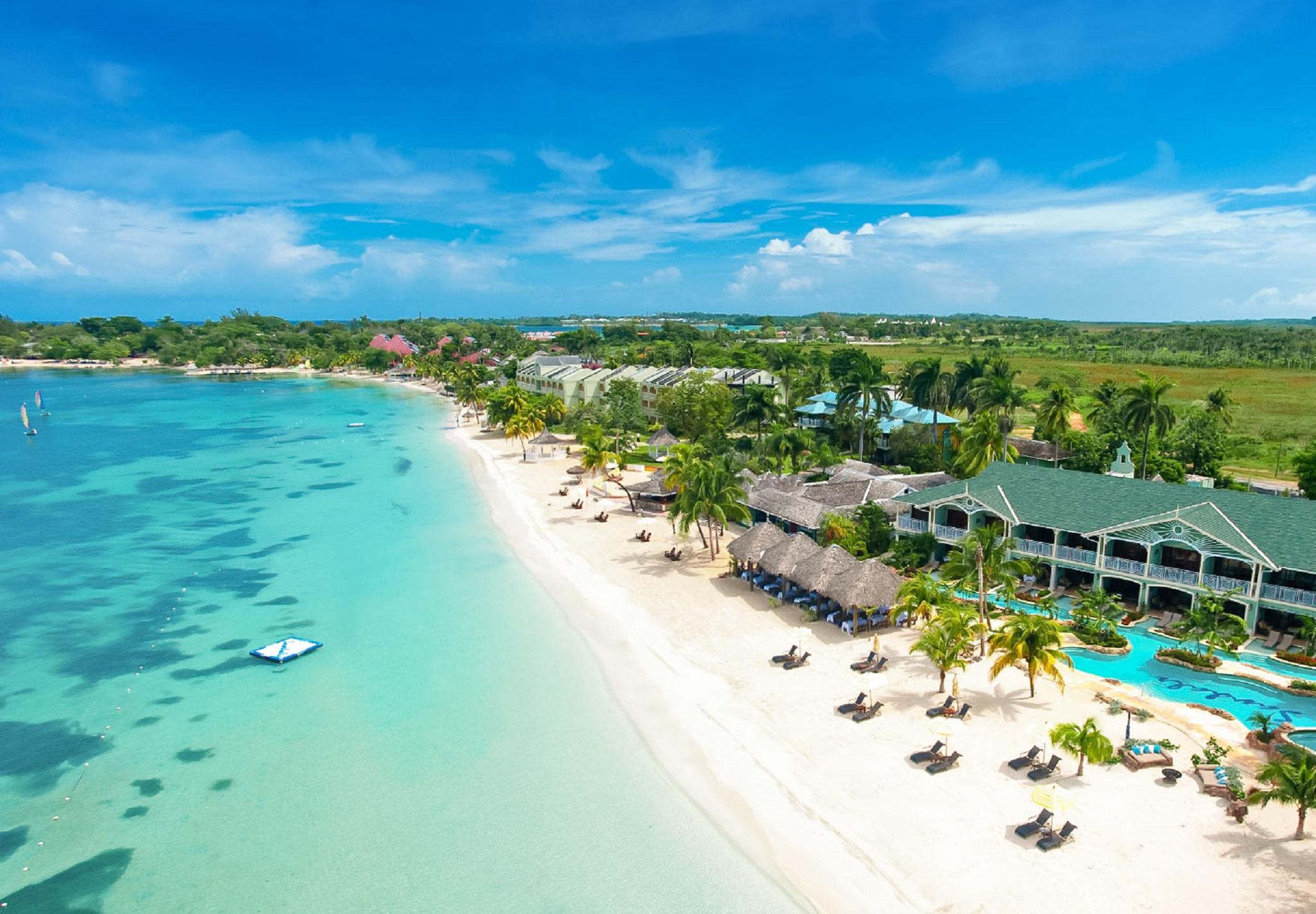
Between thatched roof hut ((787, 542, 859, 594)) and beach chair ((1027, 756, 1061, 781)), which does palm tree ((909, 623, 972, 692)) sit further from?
thatched roof hut ((787, 542, 859, 594))

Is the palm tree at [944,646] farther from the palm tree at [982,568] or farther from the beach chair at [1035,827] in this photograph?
the beach chair at [1035,827]

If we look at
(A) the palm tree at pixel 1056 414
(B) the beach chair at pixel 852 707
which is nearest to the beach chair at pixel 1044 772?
(B) the beach chair at pixel 852 707

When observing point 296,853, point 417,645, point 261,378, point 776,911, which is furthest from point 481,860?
point 261,378

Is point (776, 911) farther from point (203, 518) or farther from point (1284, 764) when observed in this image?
point (203, 518)

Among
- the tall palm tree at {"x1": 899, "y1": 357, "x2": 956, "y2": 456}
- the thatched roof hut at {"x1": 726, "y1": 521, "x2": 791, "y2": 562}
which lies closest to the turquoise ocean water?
the thatched roof hut at {"x1": 726, "y1": 521, "x2": 791, "y2": 562}

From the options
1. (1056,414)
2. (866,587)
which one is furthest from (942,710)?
(1056,414)
